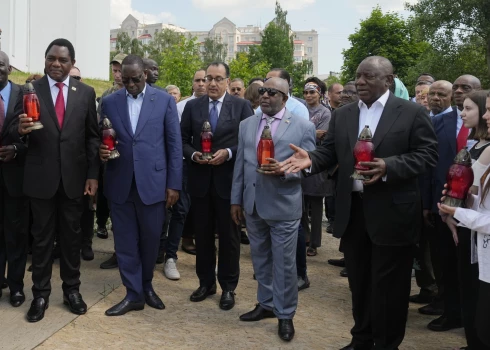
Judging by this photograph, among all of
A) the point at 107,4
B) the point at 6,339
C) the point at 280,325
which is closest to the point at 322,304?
the point at 280,325

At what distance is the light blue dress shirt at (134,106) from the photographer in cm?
578

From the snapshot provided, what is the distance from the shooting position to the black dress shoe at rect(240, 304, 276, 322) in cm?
565

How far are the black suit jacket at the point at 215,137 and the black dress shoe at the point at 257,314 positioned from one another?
1.17 meters

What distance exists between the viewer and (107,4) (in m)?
46.4

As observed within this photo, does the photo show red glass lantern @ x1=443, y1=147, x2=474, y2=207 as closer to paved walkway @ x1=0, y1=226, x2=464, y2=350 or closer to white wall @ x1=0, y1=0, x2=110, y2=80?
paved walkway @ x1=0, y1=226, x2=464, y2=350

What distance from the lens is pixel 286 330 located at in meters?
5.23

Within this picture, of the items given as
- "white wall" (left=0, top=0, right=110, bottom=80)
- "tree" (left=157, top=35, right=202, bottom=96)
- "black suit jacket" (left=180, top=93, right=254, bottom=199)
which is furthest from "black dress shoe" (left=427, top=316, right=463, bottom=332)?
"white wall" (left=0, top=0, right=110, bottom=80)

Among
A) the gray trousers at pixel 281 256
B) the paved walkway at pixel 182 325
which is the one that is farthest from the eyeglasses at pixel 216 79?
the paved walkway at pixel 182 325

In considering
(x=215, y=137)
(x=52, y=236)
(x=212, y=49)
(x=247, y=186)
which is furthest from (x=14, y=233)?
(x=212, y=49)

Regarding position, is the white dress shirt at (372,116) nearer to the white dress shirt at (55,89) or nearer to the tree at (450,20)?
the white dress shirt at (55,89)

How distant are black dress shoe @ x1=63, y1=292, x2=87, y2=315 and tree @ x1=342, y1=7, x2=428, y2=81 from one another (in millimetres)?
45413

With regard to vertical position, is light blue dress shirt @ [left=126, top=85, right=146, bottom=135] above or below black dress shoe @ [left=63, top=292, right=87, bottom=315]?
above

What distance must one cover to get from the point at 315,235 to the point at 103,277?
2.97 m

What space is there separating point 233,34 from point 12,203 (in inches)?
5917
